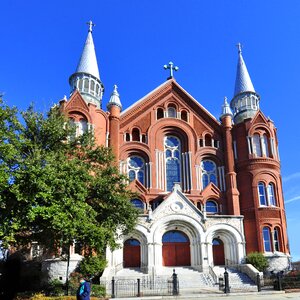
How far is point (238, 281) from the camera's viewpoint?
27938mm

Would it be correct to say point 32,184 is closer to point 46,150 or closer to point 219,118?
point 46,150

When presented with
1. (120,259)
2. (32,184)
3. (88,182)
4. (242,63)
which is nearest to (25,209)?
(32,184)

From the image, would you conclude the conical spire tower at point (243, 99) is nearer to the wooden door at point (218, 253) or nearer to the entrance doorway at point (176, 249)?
the wooden door at point (218, 253)

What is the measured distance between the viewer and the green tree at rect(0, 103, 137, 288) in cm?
1683

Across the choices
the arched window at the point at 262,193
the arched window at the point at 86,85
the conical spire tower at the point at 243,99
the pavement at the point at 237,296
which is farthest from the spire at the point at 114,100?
the pavement at the point at 237,296

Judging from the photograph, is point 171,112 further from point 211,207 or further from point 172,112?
point 211,207

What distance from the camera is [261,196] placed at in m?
34.8

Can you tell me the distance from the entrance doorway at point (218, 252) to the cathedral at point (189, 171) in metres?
0.09

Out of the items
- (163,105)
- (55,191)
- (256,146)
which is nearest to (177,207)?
(256,146)

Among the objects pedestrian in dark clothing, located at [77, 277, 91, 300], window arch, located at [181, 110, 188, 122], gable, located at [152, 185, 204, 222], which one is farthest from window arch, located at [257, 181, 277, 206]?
pedestrian in dark clothing, located at [77, 277, 91, 300]

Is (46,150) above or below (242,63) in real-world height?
below

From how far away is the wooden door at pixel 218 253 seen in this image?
108 feet

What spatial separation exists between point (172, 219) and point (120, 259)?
559 centimetres

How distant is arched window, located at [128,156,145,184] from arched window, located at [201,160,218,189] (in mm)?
6289
